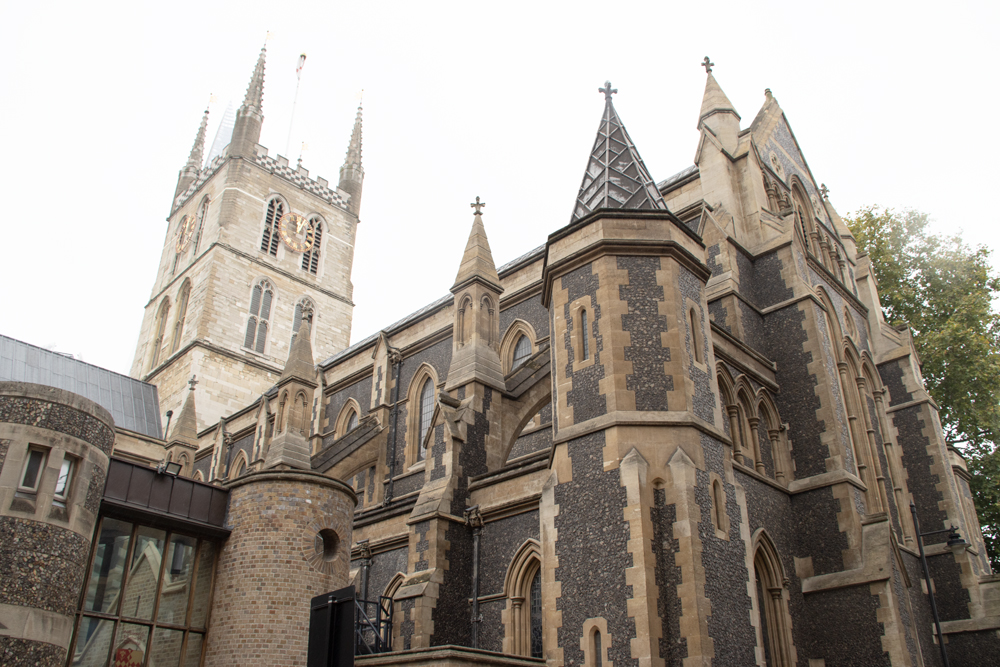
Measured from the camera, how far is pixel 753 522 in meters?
13.7

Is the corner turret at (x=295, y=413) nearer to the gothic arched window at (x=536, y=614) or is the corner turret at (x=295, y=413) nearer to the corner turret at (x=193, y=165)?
the gothic arched window at (x=536, y=614)

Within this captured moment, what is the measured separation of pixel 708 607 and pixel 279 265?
35.9 m

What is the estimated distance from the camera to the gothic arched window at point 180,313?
131ft

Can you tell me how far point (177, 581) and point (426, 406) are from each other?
36.7ft

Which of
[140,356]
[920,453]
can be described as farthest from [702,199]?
[140,356]

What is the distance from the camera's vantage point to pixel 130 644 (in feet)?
37.2

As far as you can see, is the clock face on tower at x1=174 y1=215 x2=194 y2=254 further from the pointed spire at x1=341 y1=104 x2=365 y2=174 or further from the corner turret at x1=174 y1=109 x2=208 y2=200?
the pointed spire at x1=341 y1=104 x2=365 y2=174

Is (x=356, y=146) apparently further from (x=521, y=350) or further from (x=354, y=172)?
(x=521, y=350)

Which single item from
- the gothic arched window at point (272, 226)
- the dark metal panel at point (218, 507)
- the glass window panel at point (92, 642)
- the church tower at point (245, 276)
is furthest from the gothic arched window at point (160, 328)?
the glass window panel at point (92, 642)

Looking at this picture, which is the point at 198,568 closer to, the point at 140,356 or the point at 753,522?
the point at 753,522

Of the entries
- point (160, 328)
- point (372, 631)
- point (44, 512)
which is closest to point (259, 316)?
point (160, 328)

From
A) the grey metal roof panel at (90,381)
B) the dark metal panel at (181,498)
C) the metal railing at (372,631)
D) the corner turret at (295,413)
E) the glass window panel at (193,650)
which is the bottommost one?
the glass window panel at (193,650)

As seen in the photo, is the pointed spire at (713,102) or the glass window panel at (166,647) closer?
the glass window panel at (166,647)

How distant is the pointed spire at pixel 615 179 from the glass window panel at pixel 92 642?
33.0ft
